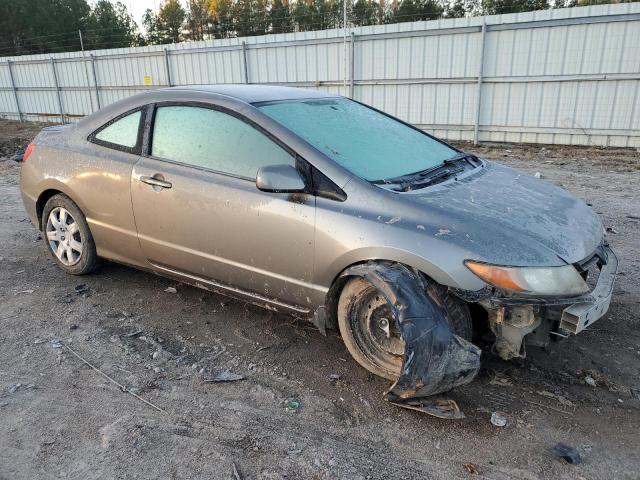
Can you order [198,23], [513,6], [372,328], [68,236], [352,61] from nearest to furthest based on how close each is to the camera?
[372,328] → [68,236] → [352,61] → [513,6] → [198,23]

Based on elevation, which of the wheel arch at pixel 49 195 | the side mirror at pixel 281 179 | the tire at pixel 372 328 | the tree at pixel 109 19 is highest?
the tree at pixel 109 19

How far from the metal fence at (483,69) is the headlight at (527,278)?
32.9 ft

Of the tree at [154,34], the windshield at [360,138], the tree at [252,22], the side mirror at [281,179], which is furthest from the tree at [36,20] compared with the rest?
the side mirror at [281,179]

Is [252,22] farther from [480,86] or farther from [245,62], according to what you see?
[480,86]

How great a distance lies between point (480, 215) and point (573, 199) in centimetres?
107

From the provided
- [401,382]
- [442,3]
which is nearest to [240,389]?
[401,382]

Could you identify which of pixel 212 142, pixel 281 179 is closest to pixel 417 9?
pixel 212 142

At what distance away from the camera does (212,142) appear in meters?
3.44

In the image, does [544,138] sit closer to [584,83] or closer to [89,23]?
[584,83]

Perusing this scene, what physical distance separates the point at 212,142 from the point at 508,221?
1.95 m

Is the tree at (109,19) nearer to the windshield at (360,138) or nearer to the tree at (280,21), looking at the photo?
the tree at (280,21)

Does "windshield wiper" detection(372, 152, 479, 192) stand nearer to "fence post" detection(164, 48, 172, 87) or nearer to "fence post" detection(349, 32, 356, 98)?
"fence post" detection(349, 32, 356, 98)

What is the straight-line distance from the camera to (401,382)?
2.57m

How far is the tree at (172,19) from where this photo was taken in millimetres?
26656
